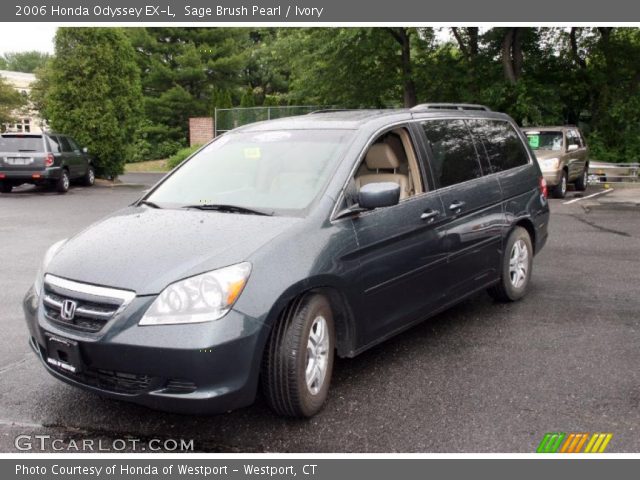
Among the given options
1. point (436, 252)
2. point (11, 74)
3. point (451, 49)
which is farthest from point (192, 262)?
point (11, 74)

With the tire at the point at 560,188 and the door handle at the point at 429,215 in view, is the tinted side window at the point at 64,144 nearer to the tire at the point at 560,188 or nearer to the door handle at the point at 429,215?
the tire at the point at 560,188

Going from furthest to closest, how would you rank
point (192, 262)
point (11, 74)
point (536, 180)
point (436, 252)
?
point (11, 74) < point (536, 180) < point (436, 252) < point (192, 262)

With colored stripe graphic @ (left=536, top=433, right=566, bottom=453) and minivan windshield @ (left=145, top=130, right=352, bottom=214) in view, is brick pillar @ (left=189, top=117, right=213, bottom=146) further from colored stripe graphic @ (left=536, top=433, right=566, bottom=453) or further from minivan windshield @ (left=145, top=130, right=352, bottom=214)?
colored stripe graphic @ (left=536, top=433, right=566, bottom=453)

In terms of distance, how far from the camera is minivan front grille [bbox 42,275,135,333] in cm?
344

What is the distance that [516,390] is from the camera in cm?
430

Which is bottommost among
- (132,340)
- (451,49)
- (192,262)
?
(132,340)

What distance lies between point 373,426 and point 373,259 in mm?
1043

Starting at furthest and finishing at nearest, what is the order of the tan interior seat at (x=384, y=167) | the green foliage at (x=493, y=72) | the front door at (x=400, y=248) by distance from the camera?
the green foliage at (x=493, y=72) → the tan interior seat at (x=384, y=167) → the front door at (x=400, y=248)

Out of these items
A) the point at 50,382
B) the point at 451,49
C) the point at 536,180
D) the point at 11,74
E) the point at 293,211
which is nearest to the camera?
the point at 293,211

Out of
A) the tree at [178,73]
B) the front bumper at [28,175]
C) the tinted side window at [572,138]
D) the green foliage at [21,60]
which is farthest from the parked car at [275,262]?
the green foliage at [21,60]

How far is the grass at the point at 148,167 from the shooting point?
33300 mm

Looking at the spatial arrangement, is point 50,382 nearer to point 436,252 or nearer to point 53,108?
point 436,252

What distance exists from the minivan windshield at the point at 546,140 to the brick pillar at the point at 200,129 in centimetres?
2143

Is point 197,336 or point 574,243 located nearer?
point 197,336
